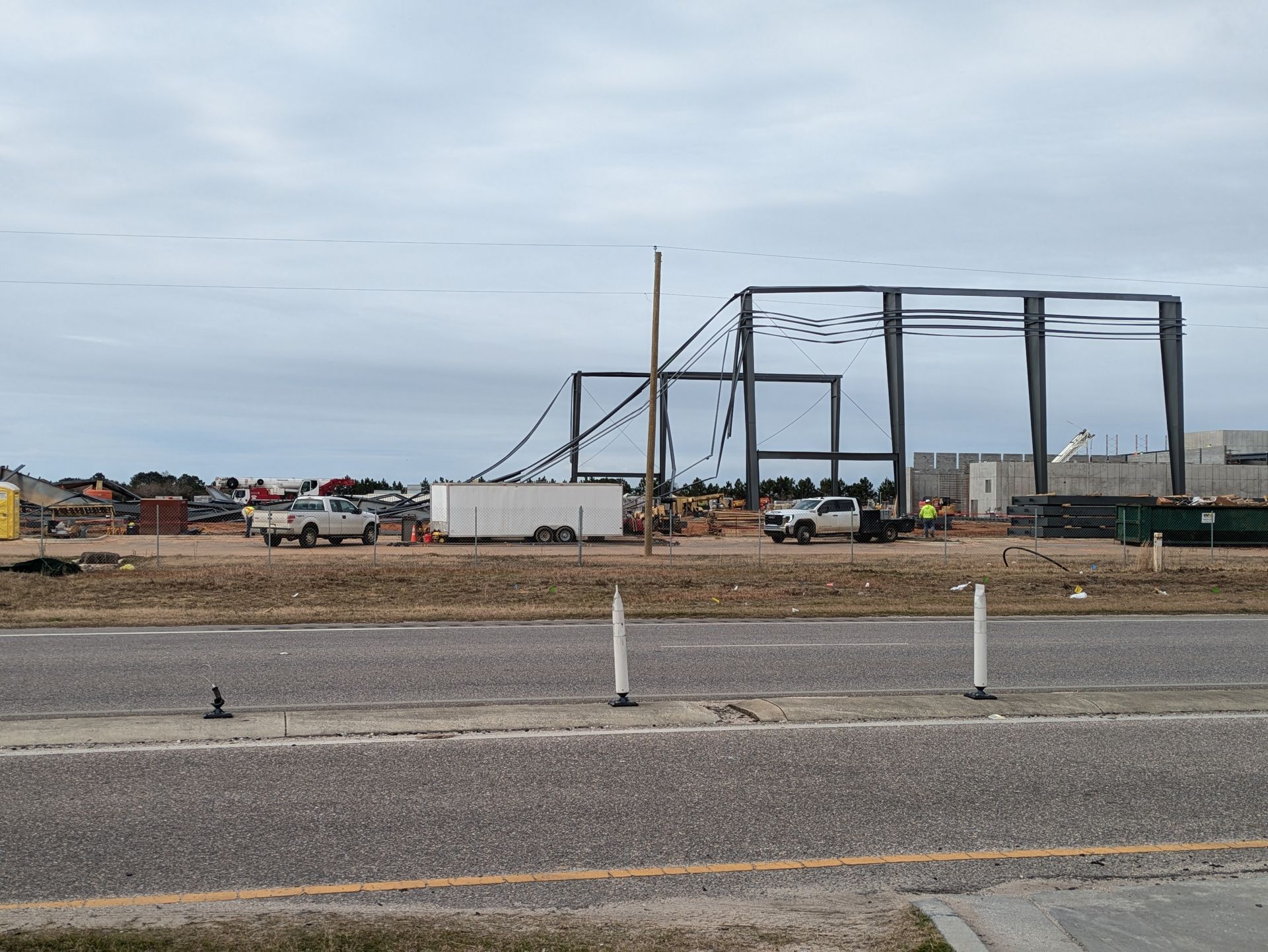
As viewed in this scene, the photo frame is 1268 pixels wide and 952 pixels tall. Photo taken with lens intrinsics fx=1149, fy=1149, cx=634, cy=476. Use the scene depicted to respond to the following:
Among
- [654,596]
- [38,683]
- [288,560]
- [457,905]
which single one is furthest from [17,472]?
[457,905]

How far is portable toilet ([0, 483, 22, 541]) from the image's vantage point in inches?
1789

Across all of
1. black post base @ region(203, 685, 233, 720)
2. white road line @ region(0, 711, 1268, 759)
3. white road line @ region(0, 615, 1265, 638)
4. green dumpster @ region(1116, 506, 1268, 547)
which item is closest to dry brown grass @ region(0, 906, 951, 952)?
white road line @ region(0, 711, 1268, 759)

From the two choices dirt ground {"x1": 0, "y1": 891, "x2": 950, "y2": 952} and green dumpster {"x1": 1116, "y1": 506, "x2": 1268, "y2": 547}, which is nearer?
dirt ground {"x1": 0, "y1": 891, "x2": 950, "y2": 952}

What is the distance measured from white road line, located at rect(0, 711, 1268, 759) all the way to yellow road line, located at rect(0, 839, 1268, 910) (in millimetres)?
2962

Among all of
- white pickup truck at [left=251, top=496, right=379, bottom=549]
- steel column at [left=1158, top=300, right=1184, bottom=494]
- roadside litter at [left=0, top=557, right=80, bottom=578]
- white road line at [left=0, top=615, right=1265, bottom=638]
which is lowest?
white road line at [left=0, top=615, right=1265, bottom=638]

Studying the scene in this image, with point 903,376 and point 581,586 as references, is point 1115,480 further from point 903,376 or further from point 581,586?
point 581,586

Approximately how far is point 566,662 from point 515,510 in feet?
104

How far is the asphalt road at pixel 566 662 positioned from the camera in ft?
36.6

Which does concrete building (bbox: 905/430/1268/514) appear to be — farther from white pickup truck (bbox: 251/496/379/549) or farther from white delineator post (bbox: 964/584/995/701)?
white delineator post (bbox: 964/584/995/701)

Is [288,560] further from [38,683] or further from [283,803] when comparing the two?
[283,803]

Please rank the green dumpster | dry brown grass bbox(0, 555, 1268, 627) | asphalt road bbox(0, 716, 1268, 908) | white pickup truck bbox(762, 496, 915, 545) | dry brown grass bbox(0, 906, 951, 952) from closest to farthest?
dry brown grass bbox(0, 906, 951, 952), asphalt road bbox(0, 716, 1268, 908), dry brown grass bbox(0, 555, 1268, 627), the green dumpster, white pickup truck bbox(762, 496, 915, 545)

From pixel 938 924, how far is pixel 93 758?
5953mm

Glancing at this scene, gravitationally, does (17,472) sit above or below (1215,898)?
above

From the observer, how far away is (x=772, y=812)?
693 centimetres
